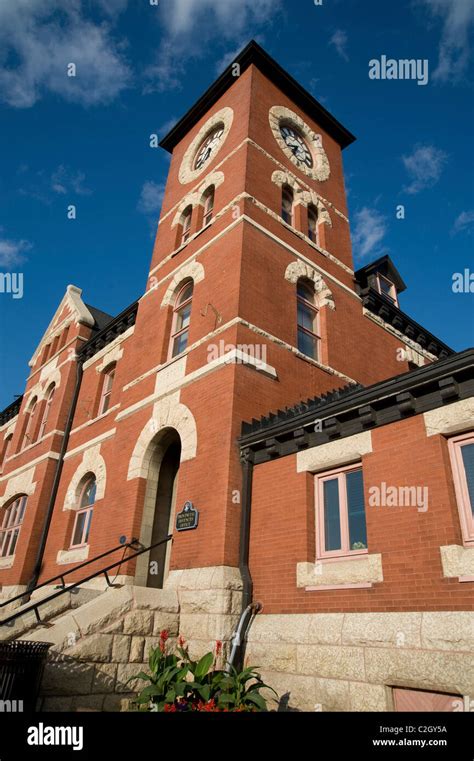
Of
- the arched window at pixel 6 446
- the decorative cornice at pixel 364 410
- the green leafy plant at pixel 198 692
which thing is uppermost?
the arched window at pixel 6 446

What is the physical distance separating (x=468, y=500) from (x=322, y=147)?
1513 cm

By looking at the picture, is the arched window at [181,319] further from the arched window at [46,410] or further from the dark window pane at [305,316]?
the arched window at [46,410]

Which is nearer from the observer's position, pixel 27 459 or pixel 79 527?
pixel 79 527

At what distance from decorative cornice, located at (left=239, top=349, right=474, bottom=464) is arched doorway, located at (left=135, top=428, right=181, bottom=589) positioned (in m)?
2.92

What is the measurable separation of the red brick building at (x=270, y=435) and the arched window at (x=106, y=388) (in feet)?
0.29

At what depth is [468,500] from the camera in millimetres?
5949

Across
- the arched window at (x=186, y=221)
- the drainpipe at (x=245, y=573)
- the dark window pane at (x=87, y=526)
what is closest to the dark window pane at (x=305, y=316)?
the arched window at (x=186, y=221)

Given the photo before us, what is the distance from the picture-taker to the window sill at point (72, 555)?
12681 millimetres

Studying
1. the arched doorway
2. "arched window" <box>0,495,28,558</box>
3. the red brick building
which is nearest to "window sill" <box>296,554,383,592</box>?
the red brick building

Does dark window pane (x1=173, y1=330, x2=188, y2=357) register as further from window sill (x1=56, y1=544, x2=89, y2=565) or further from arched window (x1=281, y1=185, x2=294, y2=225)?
window sill (x1=56, y1=544, x2=89, y2=565)

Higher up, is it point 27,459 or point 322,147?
point 322,147
